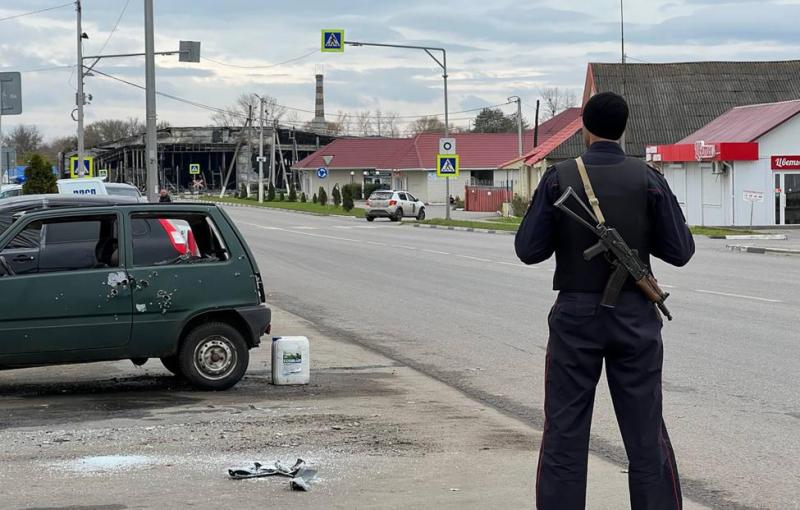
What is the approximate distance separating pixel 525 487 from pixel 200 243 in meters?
4.66

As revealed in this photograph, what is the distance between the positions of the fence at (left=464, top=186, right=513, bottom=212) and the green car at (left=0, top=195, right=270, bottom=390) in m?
59.4

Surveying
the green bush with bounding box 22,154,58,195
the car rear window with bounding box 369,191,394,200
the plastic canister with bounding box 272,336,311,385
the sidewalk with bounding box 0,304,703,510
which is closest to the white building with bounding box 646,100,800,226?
the car rear window with bounding box 369,191,394,200

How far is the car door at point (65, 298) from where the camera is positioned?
952 cm

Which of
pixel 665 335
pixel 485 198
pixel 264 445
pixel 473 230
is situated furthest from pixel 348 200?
pixel 264 445

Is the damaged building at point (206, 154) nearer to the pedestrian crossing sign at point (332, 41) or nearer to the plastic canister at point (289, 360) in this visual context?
the pedestrian crossing sign at point (332, 41)

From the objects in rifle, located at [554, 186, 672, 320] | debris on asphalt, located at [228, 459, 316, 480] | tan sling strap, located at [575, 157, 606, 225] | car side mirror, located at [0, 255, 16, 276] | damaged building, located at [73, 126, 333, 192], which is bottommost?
debris on asphalt, located at [228, 459, 316, 480]

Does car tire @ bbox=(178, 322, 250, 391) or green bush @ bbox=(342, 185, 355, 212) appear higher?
green bush @ bbox=(342, 185, 355, 212)

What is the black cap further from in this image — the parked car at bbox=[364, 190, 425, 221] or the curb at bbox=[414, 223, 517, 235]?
the parked car at bbox=[364, 190, 425, 221]

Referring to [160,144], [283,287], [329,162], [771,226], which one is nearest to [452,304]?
[283,287]

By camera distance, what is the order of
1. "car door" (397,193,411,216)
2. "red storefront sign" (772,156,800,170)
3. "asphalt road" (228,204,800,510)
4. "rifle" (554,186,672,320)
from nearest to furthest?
"rifle" (554,186,672,320), "asphalt road" (228,204,800,510), "red storefront sign" (772,156,800,170), "car door" (397,193,411,216)

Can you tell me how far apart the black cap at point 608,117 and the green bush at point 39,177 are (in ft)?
124

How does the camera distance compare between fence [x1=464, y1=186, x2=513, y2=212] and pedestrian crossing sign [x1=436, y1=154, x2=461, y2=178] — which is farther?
fence [x1=464, y1=186, x2=513, y2=212]

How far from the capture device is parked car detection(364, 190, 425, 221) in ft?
190

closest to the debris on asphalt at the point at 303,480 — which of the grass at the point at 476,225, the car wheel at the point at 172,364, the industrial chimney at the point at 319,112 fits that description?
the car wheel at the point at 172,364
